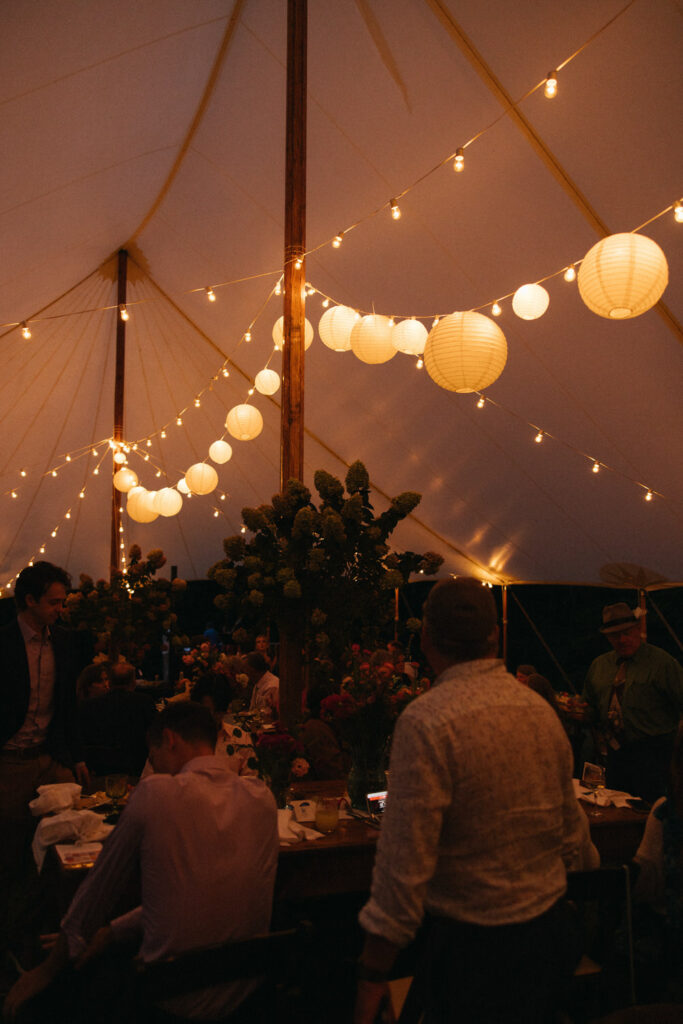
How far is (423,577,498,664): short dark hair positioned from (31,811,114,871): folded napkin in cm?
153

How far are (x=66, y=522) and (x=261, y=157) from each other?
7.57 metres

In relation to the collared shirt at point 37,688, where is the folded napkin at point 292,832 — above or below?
below

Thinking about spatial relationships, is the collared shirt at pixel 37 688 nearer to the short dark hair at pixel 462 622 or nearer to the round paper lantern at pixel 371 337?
the short dark hair at pixel 462 622

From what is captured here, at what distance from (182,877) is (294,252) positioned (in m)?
3.60

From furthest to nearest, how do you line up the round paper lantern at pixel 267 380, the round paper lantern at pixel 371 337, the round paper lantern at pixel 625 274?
the round paper lantern at pixel 267 380
the round paper lantern at pixel 371 337
the round paper lantern at pixel 625 274

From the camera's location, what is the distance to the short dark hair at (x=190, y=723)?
2064mm

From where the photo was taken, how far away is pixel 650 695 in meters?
3.59

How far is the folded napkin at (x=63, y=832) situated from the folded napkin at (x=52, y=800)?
8cm

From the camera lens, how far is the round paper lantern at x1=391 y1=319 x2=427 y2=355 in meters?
4.23

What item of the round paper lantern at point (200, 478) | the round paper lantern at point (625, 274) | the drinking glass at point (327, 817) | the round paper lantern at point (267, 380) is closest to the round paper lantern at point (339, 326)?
the round paper lantern at point (267, 380)

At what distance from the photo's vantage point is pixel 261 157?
5.76 meters

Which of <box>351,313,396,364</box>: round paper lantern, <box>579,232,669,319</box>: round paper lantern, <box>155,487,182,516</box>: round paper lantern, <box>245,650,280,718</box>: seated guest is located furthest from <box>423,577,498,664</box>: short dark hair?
<box>155,487,182,516</box>: round paper lantern

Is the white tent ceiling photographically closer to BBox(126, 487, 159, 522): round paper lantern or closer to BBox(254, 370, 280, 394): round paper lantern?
BBox(254, 370, 280, 394): round paper lantern

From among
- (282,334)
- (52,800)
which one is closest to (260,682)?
(282,334)
